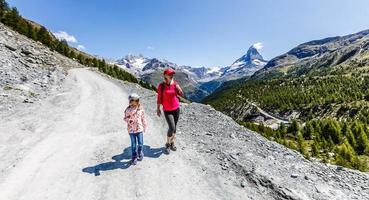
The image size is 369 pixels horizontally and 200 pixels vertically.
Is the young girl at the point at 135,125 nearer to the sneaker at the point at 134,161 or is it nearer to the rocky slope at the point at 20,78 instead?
the sneaker at the point at 134,161

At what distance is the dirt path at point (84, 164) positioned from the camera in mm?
10758

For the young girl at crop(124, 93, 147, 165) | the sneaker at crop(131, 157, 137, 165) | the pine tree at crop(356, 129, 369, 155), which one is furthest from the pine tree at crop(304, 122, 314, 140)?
the sneaker at crop(131, 157, 137, 165)

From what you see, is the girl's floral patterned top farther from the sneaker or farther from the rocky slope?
the rocky slope

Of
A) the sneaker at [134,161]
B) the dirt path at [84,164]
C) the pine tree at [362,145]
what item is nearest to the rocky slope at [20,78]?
the dirt path at [84,164]

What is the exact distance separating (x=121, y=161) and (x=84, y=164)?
4.75ft

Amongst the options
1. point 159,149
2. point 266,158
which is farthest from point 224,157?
point 159,149

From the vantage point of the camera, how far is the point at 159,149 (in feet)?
50.4

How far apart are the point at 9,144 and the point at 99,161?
5030mm

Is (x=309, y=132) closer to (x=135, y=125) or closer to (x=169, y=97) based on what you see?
(x=169, y=97)

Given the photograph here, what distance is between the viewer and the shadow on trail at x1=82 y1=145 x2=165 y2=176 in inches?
501

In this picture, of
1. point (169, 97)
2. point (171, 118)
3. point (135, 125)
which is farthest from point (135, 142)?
point (169, 97)

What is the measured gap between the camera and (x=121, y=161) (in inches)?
537

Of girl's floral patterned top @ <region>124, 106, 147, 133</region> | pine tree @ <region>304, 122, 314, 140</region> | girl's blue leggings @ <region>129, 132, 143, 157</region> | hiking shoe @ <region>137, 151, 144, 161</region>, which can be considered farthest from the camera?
pine tree @ <region>304, 122, 314, 140</region>

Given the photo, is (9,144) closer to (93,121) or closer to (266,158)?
(93,121)
